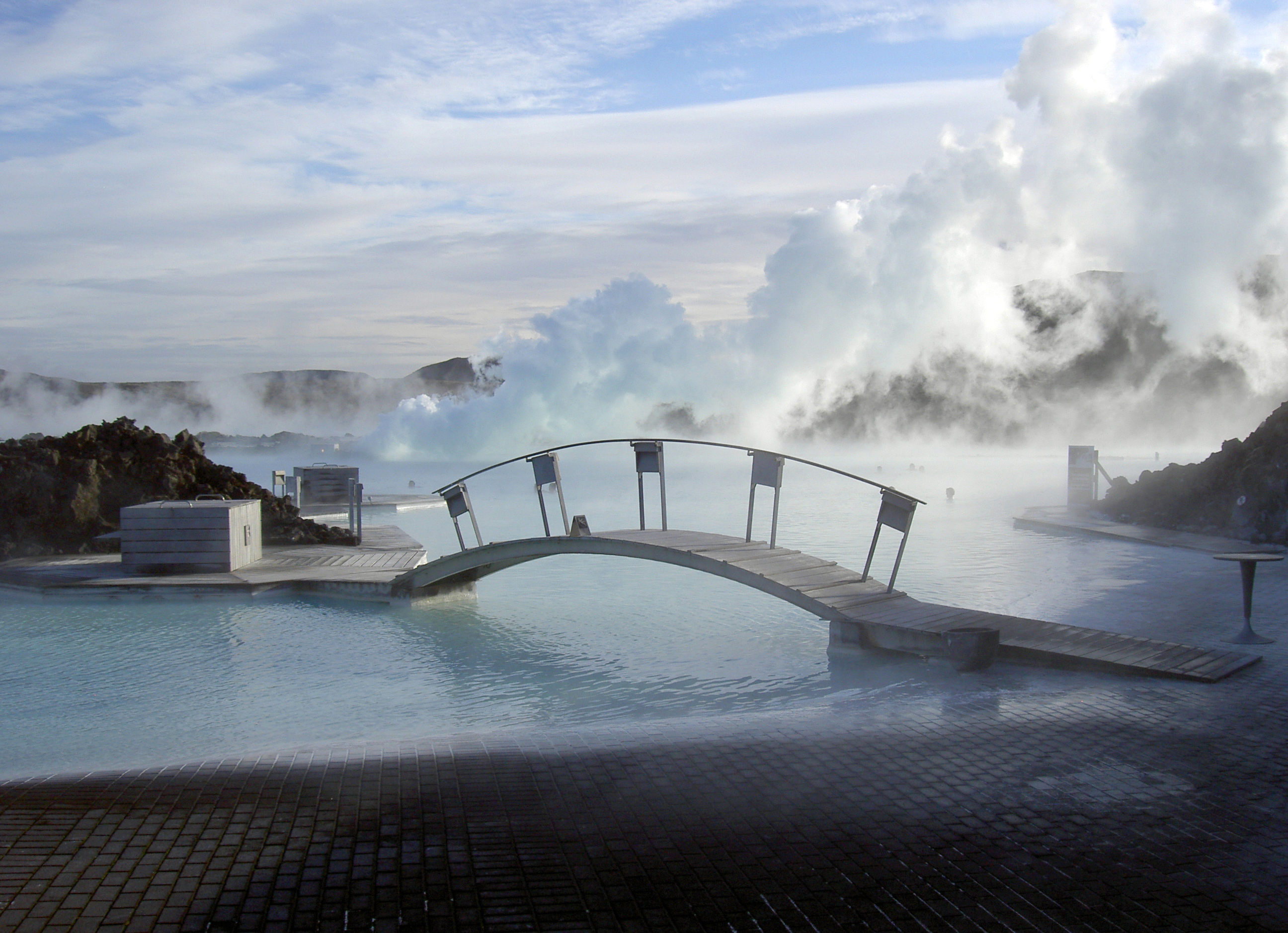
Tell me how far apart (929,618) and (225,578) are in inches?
326

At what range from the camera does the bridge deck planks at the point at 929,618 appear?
6.97 m

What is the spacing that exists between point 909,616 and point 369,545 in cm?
962

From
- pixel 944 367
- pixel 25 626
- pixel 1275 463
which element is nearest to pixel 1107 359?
pixel 944 367

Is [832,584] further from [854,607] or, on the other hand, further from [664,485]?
[664,485]

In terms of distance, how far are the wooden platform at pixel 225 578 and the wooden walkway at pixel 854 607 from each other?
87 cm

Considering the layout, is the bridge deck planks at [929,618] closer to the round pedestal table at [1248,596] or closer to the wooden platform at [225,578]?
the round pedestal table at [1248,596]

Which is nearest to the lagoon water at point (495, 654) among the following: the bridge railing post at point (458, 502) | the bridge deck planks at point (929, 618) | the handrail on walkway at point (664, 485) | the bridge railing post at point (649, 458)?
the bridge deck planks at point (929, 618)

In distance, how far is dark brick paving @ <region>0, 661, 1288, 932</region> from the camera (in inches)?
133

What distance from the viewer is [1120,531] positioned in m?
16.6

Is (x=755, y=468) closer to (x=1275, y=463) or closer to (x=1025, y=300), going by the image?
(x=1275, y=463)

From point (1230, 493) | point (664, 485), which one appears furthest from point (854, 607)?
point (1230, 493)

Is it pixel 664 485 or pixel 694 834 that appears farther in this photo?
pixel 664 485

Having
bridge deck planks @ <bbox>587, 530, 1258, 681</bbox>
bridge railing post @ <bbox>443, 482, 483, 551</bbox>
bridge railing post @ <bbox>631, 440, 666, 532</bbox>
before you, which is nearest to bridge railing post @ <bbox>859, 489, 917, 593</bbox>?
bridge deck planks @ <bbox>587, 530, 1258, 681</bbox>

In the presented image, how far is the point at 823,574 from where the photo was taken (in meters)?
9.49
